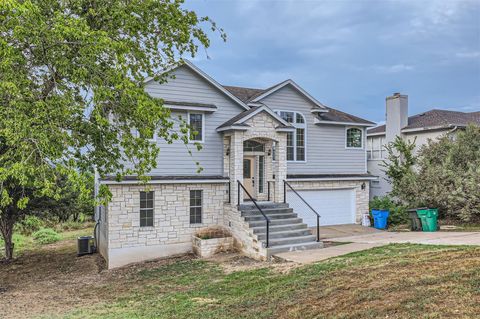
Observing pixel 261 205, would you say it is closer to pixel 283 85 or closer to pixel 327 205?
pixel 327 205

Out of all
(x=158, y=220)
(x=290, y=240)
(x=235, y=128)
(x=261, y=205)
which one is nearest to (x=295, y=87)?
(x=235, y=128)

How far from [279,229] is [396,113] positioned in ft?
48.6

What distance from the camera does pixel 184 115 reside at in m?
14.4

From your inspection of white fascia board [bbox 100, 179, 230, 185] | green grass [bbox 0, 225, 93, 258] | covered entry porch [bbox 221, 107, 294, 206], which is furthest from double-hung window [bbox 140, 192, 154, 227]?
green grass [bbox 0, 225, 93, 258]

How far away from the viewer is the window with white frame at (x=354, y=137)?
18.6 metres

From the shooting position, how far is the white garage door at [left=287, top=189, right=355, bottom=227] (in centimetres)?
1698

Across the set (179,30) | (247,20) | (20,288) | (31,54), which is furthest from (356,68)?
(20,288)

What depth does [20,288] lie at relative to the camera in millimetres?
10828

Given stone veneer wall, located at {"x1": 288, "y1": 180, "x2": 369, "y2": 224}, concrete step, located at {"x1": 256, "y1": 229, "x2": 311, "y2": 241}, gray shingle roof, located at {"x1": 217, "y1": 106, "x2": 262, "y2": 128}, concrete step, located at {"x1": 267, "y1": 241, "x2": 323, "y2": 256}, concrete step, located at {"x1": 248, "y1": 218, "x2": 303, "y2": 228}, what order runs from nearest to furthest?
concrete step, located at {"x1": 267, "y1": 241, "x2": 323, "y2": 256}, concrete step, located at {"x1": 256, "y1": 229, "x2": 311, "y2": 241}, concrete step, located at {"x1": 248, "y1": 218, "x2": 303, "y2": 228}, gray shingle roof, located at {"x1": 217, "y1": 106, "x2": 262, "y2": 128}, stone veneer wall, located at {"x1": 288, "y1": 180, "x2": 369, "y2": 224}

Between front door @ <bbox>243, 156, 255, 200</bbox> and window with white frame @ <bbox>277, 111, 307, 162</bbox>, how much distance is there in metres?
2.09

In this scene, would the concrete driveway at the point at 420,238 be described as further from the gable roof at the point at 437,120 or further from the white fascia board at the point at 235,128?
the gable roof at the point at 437,120

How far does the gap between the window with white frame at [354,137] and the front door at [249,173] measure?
5812 mm

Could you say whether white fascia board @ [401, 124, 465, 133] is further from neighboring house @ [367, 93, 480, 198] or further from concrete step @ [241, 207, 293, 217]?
concrete step @ [241, 207, 293, 217]

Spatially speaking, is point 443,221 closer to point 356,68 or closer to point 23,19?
point 356,68
